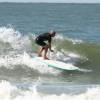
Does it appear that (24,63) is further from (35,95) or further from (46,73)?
(35,95)

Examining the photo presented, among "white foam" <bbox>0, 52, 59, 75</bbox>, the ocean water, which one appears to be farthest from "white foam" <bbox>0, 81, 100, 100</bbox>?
"white foam" <bbox>0, 52, 59, 75</bbox>

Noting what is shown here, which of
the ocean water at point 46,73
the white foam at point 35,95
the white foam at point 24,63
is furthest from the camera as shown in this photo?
the white foam at point 24,63

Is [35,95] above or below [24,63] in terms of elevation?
above

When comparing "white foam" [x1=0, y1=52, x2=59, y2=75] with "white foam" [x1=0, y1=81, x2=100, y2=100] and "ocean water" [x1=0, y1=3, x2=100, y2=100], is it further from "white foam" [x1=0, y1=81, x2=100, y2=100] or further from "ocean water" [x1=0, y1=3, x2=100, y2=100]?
"white foam" [x1=0, y1=81, x2=100, y2=100]

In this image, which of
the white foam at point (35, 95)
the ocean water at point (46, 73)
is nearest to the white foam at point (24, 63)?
the ocean water at point (46, 73)

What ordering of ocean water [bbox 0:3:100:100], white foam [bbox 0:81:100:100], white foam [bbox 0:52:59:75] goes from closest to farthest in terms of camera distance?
1. white foam [bbox 0:81:100:100]
2. ocean water [bbox 0:3:100:100]
3. white foam [bbox 0:52:59:75]

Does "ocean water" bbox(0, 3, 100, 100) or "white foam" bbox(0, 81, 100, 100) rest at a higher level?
"white foam" bbox(0, 81, 100, 100)

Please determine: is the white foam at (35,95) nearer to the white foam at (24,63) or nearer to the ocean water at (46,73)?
the ocean water at (46,73)

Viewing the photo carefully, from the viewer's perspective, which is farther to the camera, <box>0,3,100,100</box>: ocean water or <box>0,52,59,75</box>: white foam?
<box>0,52,59,75</box>: white foam

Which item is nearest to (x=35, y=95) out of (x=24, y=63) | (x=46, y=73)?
(x=46, y=73)

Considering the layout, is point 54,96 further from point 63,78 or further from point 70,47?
point 70,47

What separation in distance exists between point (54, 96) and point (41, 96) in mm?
313

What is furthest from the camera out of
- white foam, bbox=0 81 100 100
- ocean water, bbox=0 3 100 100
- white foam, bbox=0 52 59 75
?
white foam, bbox=0 52 59 75

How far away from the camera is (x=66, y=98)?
36.8 feet
